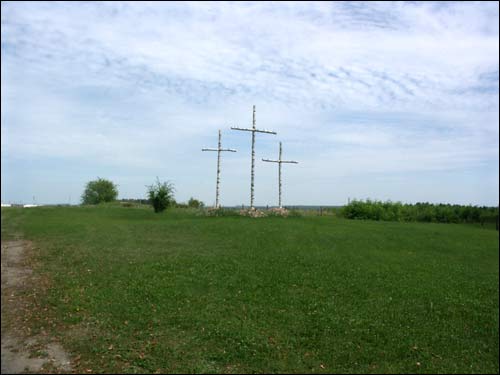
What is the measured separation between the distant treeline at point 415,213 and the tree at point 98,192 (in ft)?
79.7

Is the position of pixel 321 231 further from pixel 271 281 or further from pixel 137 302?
pixel 137 302

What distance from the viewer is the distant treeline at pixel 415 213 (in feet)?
96.6

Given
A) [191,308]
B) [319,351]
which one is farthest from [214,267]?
[319,351]

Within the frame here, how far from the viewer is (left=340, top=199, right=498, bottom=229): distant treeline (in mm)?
29438

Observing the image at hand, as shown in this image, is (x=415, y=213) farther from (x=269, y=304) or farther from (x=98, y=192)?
(x=98, y=192)

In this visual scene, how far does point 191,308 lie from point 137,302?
1.13 metres

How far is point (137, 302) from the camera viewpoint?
8.23m

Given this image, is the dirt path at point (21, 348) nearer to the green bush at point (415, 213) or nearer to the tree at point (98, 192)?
the green bush at point (415, 213)

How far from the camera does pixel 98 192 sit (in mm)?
42250

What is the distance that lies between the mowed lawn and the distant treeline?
14.0 m

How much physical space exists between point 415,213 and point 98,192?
3056cm

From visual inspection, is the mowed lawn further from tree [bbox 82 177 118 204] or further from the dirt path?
tree [bbox 82 177 118 204]

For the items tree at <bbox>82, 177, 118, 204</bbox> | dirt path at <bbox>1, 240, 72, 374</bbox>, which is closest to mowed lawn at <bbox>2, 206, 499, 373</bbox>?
dirt path at <bbox>1, 240, 72, 374</bbox>

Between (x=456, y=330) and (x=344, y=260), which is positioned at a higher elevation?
(x=344, y=260)
